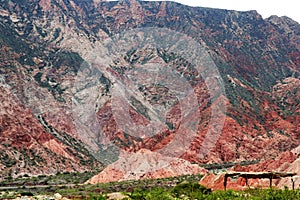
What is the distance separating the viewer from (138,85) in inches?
5017

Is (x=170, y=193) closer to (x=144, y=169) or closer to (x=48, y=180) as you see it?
(x=144, y=169)

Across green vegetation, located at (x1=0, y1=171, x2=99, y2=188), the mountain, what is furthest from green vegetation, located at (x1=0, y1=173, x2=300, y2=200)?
the mountain

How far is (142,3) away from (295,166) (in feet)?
415

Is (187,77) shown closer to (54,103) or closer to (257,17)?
(54,103)

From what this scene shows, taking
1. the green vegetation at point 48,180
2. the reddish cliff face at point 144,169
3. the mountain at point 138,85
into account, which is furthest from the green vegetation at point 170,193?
the mountain at point 138,85

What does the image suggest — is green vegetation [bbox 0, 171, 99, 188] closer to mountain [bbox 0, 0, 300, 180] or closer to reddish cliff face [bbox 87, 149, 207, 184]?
mountain [bbox 0, 0, 300, 180]

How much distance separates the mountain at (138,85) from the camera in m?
94.4

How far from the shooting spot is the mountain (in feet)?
310

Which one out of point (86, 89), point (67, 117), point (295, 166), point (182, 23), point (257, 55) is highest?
point (182, 23)

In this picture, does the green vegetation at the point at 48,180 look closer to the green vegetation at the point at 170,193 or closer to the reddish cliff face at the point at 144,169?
the green vegetation at the point at 170,193

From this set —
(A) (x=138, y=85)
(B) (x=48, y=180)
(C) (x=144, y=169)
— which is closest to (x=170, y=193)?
(C) (x=144, y=169)

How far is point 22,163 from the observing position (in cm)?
7919

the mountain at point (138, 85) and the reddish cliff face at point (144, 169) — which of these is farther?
the mountain at point (138, 85)

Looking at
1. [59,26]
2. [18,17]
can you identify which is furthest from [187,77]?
[18,17]
